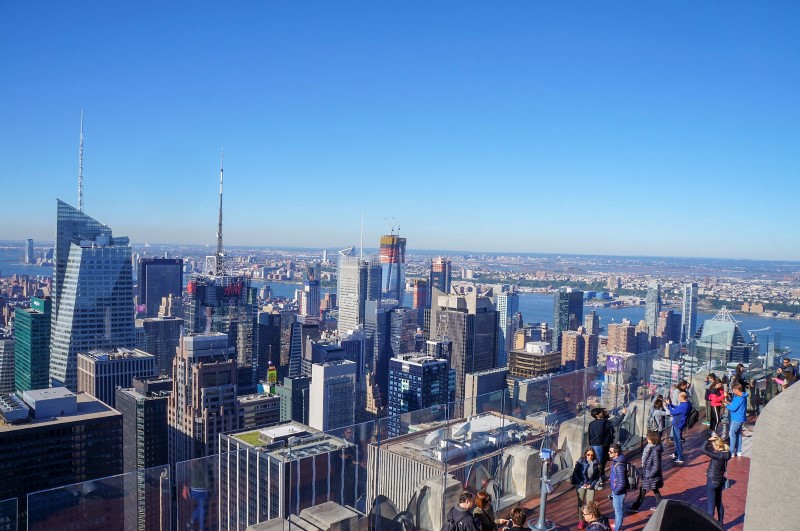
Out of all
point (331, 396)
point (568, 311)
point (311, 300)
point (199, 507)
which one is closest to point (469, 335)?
point (568, 311)

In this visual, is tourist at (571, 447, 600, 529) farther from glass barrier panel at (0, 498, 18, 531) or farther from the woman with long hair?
glass barrier panel at (0, 498, 18, 531)

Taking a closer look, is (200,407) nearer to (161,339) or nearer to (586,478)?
(161,339)

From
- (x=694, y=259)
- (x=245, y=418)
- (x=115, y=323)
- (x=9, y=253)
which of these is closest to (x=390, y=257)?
(x=694, y=259)

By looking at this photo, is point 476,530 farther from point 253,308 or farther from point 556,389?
point 253,308

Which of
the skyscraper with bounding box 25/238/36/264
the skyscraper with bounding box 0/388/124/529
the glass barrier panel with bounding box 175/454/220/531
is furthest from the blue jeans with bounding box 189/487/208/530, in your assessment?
the skyscraper with bounding box 25/238/36/264

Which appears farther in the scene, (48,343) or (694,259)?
(694,259)
